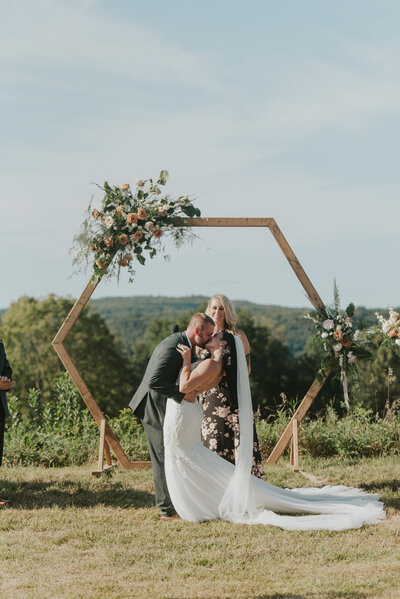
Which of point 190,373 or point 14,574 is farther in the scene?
point 190,373

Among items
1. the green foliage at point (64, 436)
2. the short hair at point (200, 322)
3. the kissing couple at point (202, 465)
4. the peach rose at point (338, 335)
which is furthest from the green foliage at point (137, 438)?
the short hair at point (200, 322)

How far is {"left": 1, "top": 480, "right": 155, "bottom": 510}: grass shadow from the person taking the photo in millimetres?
6961

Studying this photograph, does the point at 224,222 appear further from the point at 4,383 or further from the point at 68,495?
the point at 68,495

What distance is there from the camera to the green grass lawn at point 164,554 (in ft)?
15.1

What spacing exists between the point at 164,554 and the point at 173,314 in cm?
4473

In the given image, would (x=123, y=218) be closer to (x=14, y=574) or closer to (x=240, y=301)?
(x=14, y=574)

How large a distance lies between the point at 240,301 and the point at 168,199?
170 feet

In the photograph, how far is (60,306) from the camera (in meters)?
34.7

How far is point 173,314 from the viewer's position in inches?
1970

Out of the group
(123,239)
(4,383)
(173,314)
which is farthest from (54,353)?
(4,383)

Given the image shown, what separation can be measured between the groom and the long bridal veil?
0.56 m

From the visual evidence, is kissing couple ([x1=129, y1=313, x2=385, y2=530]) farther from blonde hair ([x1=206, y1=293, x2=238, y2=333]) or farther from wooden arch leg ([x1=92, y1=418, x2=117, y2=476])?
wooden arch leg ([x1=92, y1=418, x2=117, y2=476])

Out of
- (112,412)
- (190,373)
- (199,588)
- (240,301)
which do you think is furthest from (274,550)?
(240,301)

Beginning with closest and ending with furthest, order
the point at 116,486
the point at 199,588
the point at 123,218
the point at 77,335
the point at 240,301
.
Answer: the point at 199,588, the point at 116,486, the point at 123,218, the point at 77,335, the point at 240,301
